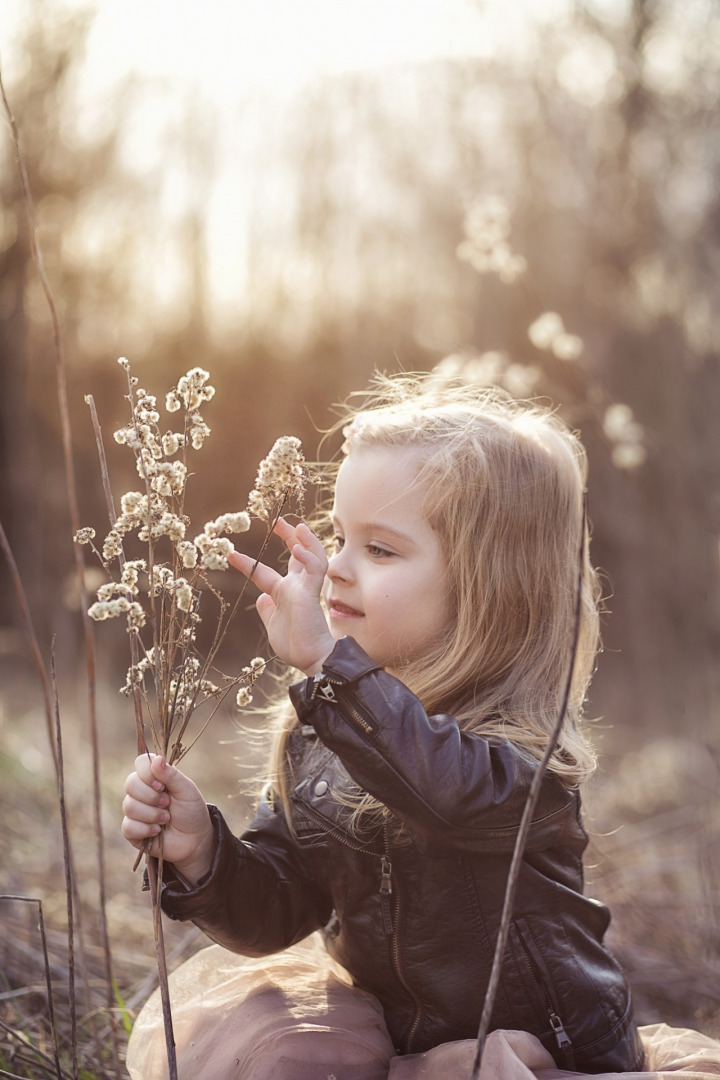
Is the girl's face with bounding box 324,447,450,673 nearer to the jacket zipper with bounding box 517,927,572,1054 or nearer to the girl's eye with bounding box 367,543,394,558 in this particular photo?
the girl's eye with bounding box 367,543,394,558

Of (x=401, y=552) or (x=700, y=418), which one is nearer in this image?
(x=401, y=552)

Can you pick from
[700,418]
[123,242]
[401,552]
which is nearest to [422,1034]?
[401,552]

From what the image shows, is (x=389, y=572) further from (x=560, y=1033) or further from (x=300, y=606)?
(x=560, y=1033)

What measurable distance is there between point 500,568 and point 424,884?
594 millimetres

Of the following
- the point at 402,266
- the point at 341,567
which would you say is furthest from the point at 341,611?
the point at 402,266

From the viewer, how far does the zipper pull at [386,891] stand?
163 cm

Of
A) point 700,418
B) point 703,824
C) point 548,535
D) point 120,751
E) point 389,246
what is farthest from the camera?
point 389,246

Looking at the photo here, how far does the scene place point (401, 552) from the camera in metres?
1.70

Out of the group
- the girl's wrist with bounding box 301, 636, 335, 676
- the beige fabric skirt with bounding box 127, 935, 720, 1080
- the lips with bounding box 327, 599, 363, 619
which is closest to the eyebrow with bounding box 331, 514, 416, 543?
the lips with bounding box 327, 599, 363, 619

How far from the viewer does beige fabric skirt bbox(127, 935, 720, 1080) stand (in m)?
1.48

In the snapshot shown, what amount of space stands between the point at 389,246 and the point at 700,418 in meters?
2.17

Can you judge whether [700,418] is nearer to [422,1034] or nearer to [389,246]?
[389,246]

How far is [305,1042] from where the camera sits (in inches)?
60.7

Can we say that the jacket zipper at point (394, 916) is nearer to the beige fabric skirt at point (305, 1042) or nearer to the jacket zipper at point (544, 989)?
the beige fabric skirt at point (305, 1042)
